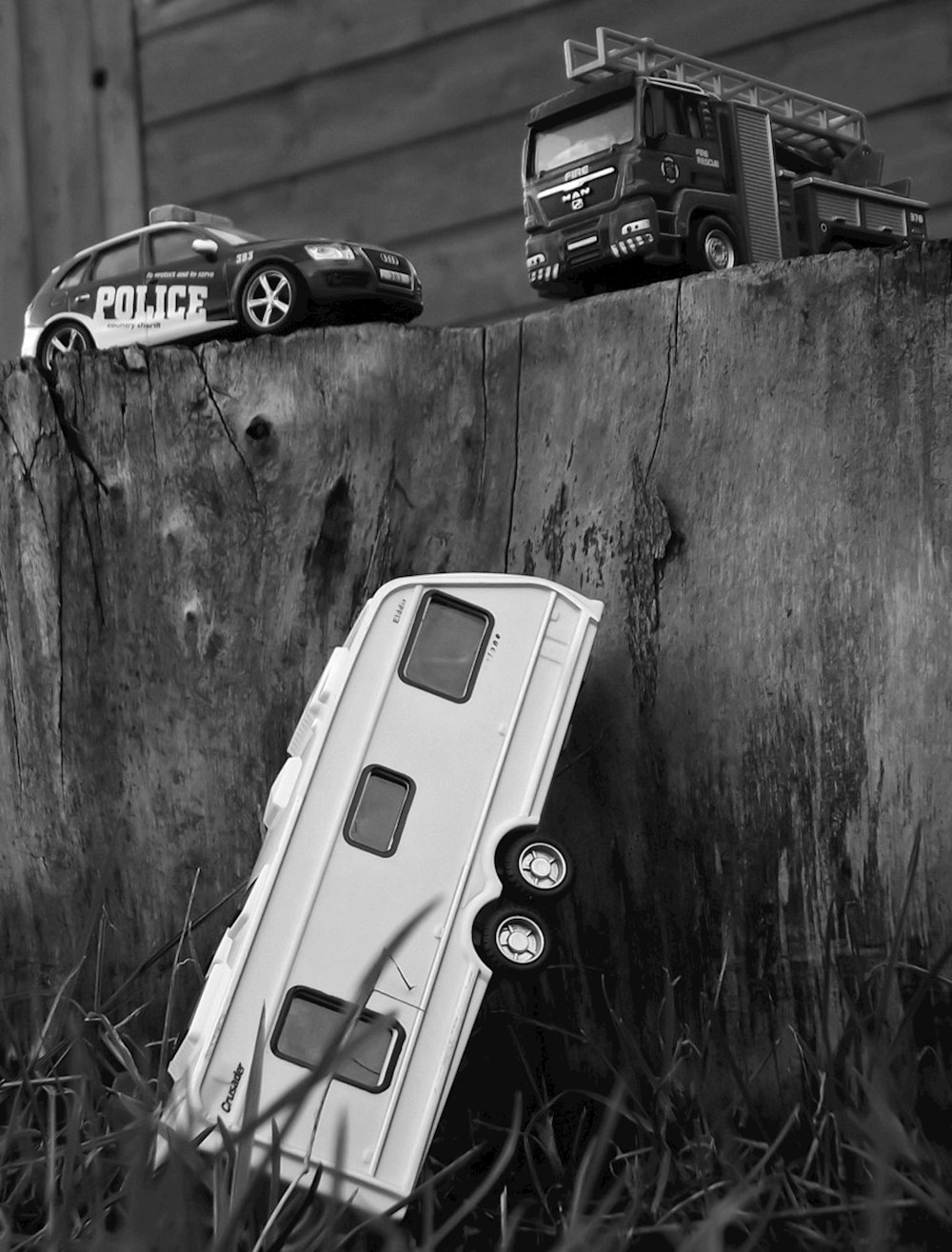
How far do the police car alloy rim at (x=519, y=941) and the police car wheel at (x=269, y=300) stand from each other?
0.90 meters

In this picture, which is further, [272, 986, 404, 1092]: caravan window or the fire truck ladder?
the fire truck ladder

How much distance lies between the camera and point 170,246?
2109 mm

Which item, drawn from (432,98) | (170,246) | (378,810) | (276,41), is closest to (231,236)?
(170,246)

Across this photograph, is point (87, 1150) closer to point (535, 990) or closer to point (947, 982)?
point (535, 990)

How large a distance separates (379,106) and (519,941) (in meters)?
2.52

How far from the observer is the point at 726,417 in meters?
1.48

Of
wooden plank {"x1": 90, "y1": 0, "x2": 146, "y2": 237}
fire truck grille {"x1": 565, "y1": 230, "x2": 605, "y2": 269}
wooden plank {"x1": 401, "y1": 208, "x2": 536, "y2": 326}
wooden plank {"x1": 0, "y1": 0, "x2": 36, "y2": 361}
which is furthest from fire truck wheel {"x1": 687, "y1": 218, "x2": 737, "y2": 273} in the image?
wooden plank {"x1": 0, "y1": 0, "x2": 36, "y2": 361}

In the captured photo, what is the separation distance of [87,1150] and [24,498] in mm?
829

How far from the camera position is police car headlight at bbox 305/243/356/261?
181cm

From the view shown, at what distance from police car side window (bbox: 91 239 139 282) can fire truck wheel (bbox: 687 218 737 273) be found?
0.91 m

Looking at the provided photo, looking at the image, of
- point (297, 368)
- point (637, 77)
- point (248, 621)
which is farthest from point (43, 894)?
point (637, 77)

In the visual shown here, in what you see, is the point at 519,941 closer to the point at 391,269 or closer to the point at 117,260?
the point at 391,269

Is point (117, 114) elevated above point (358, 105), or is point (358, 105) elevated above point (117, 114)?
point (117, 114)

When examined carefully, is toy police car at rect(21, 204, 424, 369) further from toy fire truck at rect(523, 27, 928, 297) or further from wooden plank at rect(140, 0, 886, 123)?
wooden plank at rect(140, 0, 886, 123)
